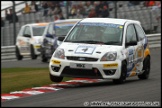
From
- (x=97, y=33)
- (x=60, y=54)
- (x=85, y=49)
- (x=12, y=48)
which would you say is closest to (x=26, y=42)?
(x=12, y=48)

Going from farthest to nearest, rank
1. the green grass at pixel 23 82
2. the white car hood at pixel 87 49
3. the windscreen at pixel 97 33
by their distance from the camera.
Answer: the windscreen at pixel 97 33, the white car hood at pixel 87 49, the green grass at pixel 23 82

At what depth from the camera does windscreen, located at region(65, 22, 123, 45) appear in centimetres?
1461

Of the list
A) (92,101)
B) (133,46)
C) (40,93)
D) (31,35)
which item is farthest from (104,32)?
(31,35)

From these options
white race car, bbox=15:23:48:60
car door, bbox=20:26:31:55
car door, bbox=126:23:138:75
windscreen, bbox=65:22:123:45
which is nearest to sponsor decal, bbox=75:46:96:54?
windscreen, bbox=65:22:123:45

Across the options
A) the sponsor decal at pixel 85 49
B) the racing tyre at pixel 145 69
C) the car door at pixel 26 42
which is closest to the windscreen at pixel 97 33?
the sponsor decal at pixel 85 49

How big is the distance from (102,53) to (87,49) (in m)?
0.37

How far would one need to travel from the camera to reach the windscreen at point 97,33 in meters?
14.6

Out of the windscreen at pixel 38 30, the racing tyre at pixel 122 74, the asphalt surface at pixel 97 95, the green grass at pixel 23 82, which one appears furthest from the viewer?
the windscreen at pixel 38 30

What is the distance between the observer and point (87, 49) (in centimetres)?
1404

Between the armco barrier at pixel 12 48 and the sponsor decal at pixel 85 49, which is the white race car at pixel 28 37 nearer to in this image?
the armco barrier at pixel 12 48

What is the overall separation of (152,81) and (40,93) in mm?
3584

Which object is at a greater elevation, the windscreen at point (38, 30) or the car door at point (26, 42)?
the windscreen at point (38, 30)

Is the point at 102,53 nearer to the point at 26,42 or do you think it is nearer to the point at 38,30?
the point at 38,30

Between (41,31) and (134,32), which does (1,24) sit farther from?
(134,32)
